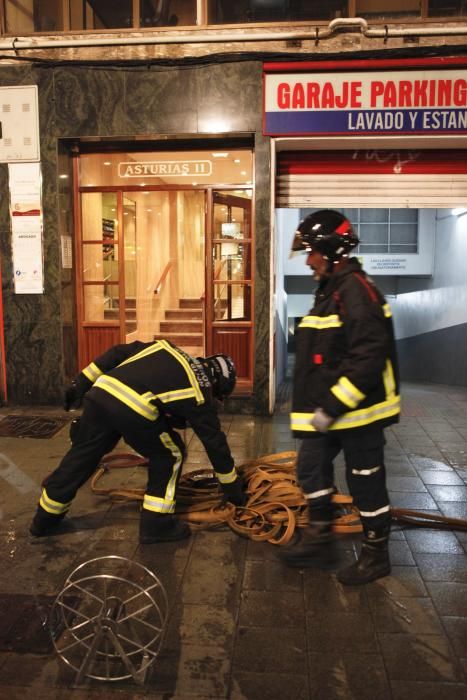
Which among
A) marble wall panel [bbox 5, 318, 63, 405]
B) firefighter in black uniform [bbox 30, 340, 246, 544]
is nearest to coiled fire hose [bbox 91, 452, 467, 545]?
firefighter in black uniform [bbox 30, 340, 246, 544]

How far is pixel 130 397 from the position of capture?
3.70 m

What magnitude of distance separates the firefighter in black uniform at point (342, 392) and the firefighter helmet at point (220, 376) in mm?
682

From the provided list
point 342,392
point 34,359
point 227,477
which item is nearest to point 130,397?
point 227,477

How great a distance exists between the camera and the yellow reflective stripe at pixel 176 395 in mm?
3740

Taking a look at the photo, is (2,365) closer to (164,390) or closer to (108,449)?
(108,449)

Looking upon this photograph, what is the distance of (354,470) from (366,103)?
4.91 metres

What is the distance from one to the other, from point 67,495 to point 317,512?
5.27 ft

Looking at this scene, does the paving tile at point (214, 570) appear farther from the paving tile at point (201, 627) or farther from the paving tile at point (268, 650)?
the paving tile at point (268, 650)

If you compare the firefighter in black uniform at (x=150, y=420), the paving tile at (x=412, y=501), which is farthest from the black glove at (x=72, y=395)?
the paving tile at (x=412, y=501)

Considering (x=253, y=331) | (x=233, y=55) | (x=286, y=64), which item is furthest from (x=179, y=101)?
(x=253, y=331)

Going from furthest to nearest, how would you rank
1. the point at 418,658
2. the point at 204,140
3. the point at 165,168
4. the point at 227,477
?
the point at 165,168, the point at 204,140, the point at 227,477, the point at 418,658

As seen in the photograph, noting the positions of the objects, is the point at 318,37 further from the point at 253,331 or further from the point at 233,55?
the point at 253,331

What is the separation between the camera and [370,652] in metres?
2.85

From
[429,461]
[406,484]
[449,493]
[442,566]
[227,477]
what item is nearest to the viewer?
[442,566]
